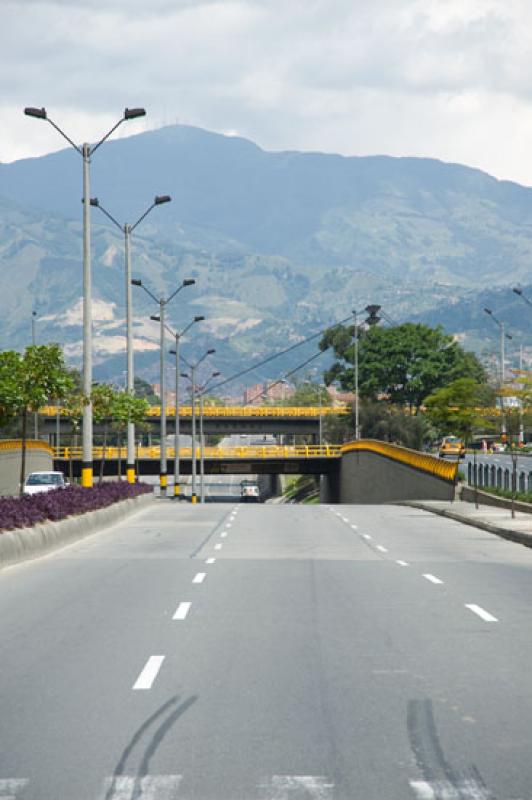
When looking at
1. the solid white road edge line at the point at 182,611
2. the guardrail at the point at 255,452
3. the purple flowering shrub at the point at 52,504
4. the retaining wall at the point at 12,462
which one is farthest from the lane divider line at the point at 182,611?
the guardrail at the point at 255,452

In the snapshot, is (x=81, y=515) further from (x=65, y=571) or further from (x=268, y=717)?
Answer: (x=268, y=717)

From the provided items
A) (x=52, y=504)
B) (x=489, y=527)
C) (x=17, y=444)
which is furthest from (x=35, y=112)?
(x=17, y=444)

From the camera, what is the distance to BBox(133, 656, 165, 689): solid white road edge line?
10.7 metres

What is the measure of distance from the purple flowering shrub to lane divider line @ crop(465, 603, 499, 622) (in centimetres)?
1003

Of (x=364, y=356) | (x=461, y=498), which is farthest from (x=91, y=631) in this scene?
(x=364, y=356)

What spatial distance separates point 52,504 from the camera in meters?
29.8

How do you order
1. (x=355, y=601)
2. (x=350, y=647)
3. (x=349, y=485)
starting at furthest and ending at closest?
(x=349, y=485) < (x=355, y=601) < (x=350, y=647)

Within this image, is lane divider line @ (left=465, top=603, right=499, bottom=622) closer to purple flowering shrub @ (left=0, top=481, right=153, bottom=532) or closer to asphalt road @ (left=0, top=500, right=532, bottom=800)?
asphalt road @ (left=0, top=500, right=532, bottom=800)

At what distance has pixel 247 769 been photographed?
307 inches

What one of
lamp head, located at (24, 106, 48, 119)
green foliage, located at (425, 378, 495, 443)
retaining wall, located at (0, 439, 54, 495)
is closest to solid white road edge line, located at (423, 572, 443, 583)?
lamp head, located at (24, 106, 48, 119)

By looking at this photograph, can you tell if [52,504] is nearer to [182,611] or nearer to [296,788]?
[182,611]

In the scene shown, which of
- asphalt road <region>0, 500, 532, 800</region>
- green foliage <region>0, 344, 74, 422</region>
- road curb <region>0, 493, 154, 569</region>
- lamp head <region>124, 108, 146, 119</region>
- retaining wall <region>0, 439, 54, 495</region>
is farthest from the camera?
retaining wall <region>0, 439, 54, 495</region>

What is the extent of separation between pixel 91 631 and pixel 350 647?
294 centimetres

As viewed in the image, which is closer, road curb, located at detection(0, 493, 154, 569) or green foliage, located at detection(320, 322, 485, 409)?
road curb, located at detection(0, 493, 154, 569)
